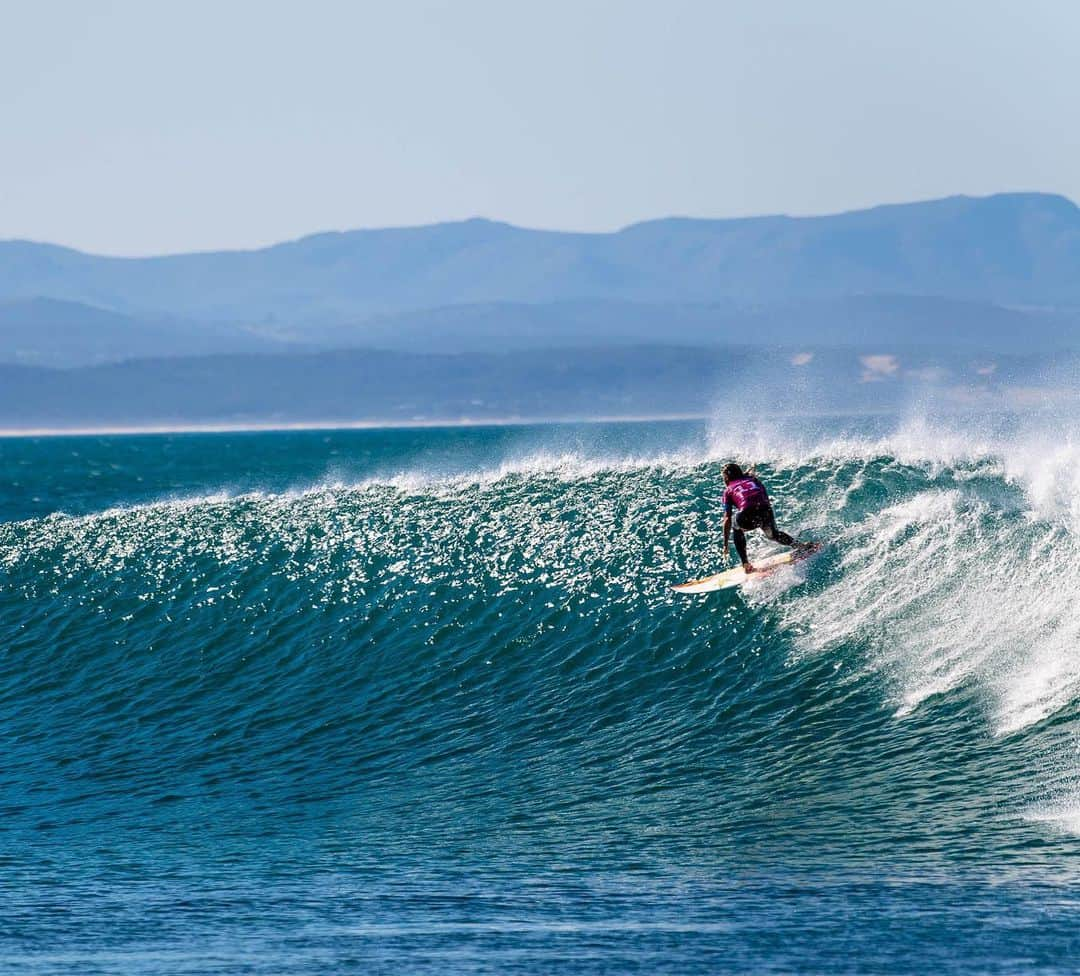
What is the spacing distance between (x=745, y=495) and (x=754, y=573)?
157cm

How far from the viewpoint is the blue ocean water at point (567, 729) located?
1428cm

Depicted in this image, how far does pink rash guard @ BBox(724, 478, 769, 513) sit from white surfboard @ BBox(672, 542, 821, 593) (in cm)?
133

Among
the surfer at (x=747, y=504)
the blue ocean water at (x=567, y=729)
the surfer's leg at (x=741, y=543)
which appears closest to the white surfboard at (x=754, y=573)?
the blue ocean water at (x=567, y=729)

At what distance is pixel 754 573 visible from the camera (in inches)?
971

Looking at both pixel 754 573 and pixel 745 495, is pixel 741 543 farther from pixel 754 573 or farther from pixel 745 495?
pixel 745 495

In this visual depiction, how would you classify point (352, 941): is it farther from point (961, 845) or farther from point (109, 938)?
point (961, 845)

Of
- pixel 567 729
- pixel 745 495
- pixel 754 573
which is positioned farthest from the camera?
pixel 754 573

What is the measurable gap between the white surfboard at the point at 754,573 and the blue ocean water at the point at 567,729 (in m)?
0.23

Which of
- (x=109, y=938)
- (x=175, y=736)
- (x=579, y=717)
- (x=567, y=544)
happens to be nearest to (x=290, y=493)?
(x=567, y=544)

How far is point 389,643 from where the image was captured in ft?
84.6

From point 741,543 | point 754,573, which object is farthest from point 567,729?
point 754,573

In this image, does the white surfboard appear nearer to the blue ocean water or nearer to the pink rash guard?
the blue ocean water

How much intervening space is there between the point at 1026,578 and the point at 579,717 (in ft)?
20.3

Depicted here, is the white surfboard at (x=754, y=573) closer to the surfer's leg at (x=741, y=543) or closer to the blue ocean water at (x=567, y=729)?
the blue ocean water at (x=567, y=729)
